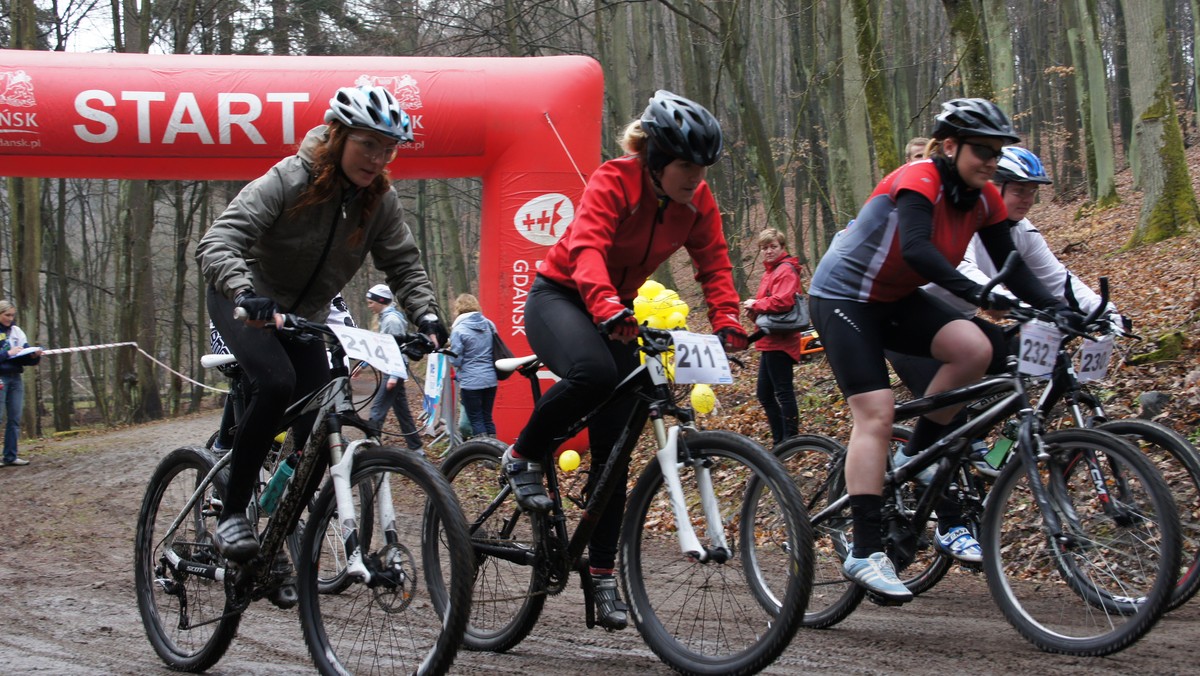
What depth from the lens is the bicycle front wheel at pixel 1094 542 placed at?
153 inches

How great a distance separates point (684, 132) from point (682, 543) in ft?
4.91

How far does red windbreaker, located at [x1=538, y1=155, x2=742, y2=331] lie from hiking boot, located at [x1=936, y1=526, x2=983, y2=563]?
1.44m

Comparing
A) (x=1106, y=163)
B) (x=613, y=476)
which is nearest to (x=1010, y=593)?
(x=613, y=476)

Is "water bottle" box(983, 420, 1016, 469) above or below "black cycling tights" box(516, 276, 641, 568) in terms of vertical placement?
below

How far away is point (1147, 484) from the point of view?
3896 mm

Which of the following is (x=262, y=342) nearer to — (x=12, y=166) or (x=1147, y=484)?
(x=1147, y=484)

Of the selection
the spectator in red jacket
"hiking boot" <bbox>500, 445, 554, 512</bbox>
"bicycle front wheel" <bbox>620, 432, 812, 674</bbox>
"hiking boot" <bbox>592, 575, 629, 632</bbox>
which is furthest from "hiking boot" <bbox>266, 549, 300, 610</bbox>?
the spectator in red jacket

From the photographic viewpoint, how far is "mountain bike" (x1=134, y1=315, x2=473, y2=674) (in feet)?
12.3

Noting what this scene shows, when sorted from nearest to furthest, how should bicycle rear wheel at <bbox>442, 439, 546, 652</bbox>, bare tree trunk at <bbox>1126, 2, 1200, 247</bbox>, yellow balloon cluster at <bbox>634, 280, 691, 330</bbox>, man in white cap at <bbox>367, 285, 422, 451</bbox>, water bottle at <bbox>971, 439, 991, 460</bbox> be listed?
bicycle rear wheel at <bbox>442, 439, 546, 652</bbox>, water bottle at <bbox>971, 439, 991, 460</bbox>, yellow balloon cluster at <bbox>634, 280, 691, 330</bbox>, man in white cap at <bbox>367, 285, 422, 451</bbox>, bare tree trunk at <bbox>1126, 2, 1200, 247</bbox>

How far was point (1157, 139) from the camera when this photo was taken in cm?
1366

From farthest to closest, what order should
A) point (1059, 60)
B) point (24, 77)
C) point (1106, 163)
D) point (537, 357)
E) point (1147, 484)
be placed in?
1. point (1059, 60)
2. point (1106, 163)
3. point (24, 77)
4. point (537, 357)
5. point (1147, 484)

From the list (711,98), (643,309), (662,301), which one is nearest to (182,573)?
(643,309)

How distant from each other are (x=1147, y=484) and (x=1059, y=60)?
3358 cm

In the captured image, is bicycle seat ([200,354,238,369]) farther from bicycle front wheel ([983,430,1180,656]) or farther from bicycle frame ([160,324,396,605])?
bicycle front wheel ([983,430,1180,656])
